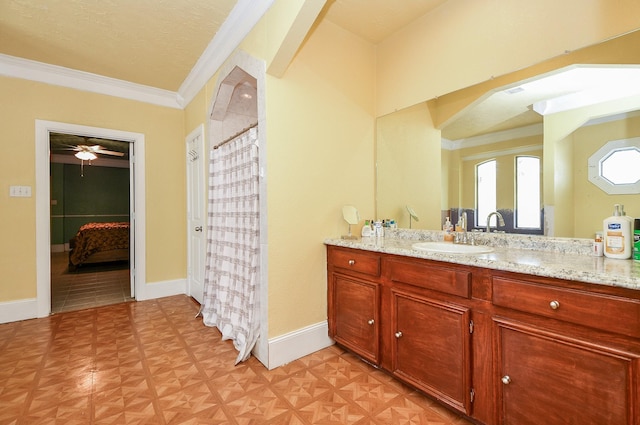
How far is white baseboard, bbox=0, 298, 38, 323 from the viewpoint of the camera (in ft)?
9.36

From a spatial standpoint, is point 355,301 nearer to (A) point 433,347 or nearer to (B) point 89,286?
(A) point 433,347

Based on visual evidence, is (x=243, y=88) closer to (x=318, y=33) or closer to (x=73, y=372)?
(x=318, y=33)

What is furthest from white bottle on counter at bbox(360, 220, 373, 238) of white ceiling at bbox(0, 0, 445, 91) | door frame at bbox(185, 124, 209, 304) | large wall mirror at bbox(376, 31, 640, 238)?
door frame at bbox(185, 124, 209, 304)

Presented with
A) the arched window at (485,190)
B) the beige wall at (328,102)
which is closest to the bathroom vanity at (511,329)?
the arched window at (485,190)

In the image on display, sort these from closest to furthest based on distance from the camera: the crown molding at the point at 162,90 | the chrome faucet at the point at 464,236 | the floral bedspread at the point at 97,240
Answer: the chrome faucet at the point at 464,236, the crown molding at the point at 162,90, the floral bedspread at the point at 97,240

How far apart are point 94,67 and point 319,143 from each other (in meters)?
2.69

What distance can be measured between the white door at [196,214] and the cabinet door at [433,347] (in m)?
2.27

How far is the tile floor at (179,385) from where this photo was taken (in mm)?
1534

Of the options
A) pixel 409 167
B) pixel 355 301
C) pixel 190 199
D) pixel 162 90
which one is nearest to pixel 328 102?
pixel 409 167

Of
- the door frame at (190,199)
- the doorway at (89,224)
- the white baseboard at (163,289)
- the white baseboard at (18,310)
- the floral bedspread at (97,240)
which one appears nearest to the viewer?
the white baseboard at (18,310)

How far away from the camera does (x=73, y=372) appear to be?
6.45ft

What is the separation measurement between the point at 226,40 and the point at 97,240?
15.1ft

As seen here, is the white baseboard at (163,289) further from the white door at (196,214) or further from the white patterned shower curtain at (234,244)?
the white patterned shower curtain at (234,244)

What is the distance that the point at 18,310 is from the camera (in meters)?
2.91
